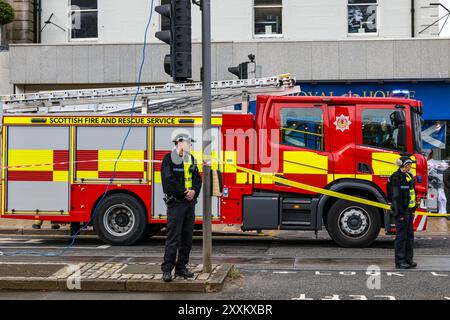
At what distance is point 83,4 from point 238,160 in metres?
11.1

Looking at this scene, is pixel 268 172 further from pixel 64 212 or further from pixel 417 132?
pixel 64 212

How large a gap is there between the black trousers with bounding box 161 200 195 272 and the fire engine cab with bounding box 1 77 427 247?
158 inches

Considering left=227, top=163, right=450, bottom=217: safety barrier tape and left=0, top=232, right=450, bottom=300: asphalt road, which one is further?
left=227, top=163, right=450, bottom=217: safety barrier tape

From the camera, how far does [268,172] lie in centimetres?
1376

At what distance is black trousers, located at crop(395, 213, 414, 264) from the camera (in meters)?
11.2

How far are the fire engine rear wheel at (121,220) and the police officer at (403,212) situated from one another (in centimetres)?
497

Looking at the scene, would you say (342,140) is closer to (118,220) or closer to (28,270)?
(118,220)

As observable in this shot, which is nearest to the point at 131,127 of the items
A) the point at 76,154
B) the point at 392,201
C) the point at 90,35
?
the point at 76,154

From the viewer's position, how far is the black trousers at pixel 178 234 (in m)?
9.54

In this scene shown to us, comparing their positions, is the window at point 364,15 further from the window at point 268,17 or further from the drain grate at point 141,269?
the drain grate at point 141,269

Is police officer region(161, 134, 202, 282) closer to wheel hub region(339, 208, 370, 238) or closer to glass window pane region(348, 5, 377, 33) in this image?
wheel hub region(339, 208, 370, 238)

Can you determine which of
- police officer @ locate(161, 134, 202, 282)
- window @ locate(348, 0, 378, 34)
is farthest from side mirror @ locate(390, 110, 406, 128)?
window @ locate(348, 0, 378, 34)

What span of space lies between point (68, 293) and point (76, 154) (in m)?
5.24
